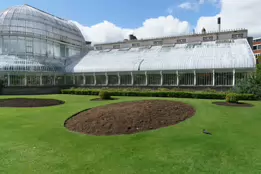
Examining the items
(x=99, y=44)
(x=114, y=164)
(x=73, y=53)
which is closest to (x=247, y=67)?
(x=114, y=164)

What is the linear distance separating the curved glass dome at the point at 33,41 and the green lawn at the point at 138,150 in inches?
1069

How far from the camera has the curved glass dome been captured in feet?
112

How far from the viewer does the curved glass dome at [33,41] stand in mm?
34000

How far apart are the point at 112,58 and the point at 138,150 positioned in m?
31.1

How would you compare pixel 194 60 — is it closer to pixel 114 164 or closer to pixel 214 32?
pixel 214 32

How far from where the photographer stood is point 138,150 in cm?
671

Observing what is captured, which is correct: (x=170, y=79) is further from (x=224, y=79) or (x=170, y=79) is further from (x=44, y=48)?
(x=44, y=48)

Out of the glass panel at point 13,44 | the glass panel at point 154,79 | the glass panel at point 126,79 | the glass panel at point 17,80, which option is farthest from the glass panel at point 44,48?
the glass panel at point 154,79

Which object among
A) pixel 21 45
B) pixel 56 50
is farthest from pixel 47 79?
pixel 56 50

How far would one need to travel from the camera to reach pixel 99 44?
1847 inches

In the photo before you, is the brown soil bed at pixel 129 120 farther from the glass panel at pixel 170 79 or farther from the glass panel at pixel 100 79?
the glass panel at pixel 100 79

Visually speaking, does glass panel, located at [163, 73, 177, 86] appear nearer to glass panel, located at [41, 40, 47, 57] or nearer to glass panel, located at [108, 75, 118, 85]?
glass panel, located at [108, 75, 118, 85]

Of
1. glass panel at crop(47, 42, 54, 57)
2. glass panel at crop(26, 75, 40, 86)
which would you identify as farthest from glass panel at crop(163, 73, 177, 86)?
glass panel at crop(47, 42, 54, 57)

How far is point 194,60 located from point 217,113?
17.3 meters
